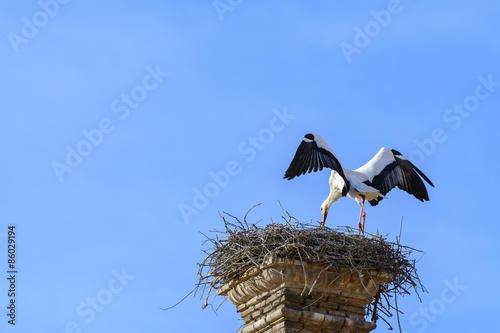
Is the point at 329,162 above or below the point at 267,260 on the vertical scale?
above

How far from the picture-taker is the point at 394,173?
44.5 ft

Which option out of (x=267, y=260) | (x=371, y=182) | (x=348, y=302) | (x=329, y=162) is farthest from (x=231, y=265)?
(x=371, y=182)

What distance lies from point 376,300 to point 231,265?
1655 mm

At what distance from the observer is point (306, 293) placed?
33.6ft

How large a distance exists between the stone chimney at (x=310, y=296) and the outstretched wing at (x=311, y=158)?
7.43 feet

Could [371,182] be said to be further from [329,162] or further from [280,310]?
[280,310]

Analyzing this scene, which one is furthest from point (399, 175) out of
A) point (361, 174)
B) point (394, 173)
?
point (361, 174)

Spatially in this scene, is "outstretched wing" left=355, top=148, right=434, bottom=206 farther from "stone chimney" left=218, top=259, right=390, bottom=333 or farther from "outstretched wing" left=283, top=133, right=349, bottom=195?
"stone chimney" left=218, top=259, right=390, bottom=333

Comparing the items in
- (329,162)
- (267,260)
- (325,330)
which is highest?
(329,162)

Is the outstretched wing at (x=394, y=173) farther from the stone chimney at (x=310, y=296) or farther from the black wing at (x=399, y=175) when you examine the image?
the stone chimney at (x=310, y=296)

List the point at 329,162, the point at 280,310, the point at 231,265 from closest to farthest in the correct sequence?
the point at 280,310 → the point at 231,265 → the point at 329,162

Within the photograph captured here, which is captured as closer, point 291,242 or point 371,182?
point 291,242

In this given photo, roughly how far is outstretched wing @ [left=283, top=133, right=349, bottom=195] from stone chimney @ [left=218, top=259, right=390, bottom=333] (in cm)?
226

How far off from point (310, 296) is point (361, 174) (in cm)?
338
